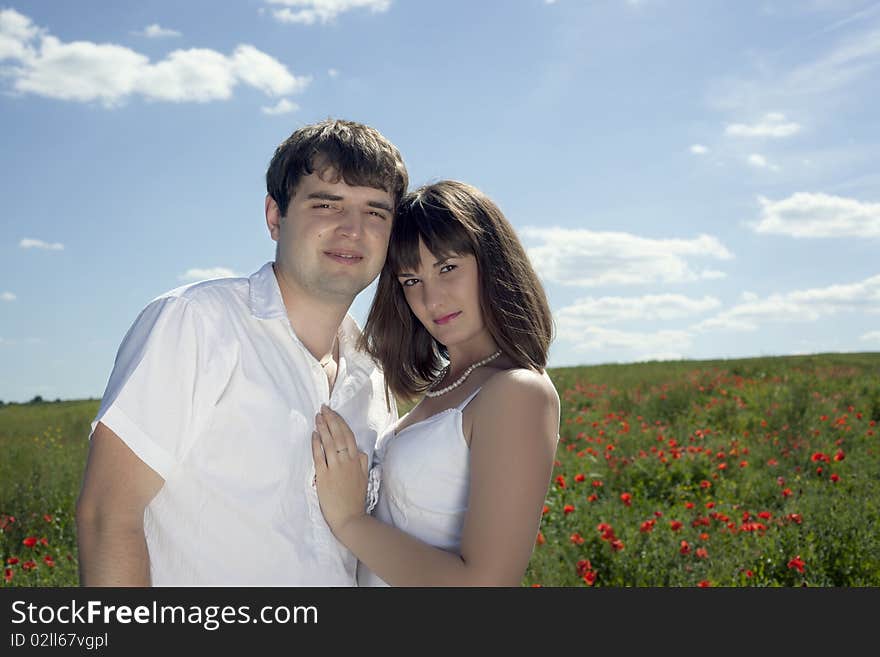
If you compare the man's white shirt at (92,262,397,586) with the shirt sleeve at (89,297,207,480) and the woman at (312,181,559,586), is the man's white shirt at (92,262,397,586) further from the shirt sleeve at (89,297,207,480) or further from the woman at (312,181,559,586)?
the woman at (312,181,559,586)

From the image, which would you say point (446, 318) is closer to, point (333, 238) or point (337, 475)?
point (333, 238)

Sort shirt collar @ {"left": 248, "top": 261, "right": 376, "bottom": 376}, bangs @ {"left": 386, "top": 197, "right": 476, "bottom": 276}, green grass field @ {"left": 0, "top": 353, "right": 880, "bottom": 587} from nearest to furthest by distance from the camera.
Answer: shirt collar @ {"left": 248, "top": 261, "right": 376, "bottom": 376} → bangs @ {"left": 386, "top": 197, "right": 476, "bottom": 276} → green grass field @ {"left": 0, "top": 353, "right": 880, "bottom": 587}

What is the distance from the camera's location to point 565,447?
9672mm

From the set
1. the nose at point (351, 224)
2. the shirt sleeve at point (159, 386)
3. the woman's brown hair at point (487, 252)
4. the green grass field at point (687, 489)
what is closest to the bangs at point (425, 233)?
the woman's brown hair at point (487, 252)

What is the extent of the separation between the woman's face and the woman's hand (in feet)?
2.18

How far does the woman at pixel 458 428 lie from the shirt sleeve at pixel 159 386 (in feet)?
1.79

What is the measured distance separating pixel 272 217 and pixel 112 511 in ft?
4.79

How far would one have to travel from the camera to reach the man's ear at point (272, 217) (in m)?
3.45

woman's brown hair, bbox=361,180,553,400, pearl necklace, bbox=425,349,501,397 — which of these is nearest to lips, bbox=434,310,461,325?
woman's brown hair, bbox=361,180,553,400

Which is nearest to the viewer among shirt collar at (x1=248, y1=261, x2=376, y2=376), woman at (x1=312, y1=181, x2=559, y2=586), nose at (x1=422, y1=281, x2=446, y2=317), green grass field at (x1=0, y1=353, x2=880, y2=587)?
woman at (x1=312, y1=181, x2=559, y2=586)

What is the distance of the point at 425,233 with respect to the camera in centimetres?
327

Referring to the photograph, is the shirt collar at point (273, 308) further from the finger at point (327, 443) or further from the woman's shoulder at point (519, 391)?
the woman's shoulder at point (519, 391)

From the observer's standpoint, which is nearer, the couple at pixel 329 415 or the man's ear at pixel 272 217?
the couple at pixel 329 415

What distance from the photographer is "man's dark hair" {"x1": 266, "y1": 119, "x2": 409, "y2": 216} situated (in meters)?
3.20
